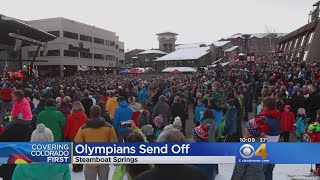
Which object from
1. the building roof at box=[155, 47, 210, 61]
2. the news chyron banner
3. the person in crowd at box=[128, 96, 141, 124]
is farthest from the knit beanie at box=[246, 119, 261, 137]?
the building roof at box=[155, 47, 210, 61]

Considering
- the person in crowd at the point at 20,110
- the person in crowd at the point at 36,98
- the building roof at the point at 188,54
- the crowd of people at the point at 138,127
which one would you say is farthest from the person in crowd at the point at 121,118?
the building roof at the point at 188,54

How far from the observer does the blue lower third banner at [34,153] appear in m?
5.21

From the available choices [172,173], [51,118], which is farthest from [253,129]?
[51,118]

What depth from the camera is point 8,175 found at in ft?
20.4

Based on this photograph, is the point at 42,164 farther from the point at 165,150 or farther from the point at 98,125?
the point at 165,150

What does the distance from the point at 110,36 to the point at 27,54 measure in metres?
24.9

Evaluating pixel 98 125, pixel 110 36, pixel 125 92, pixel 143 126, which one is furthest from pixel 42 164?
pixel 110 36

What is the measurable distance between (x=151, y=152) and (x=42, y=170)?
1463 mm

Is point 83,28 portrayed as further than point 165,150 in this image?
Yes

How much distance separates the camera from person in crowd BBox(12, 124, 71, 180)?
4789 mm

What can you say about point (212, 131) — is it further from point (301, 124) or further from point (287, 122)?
point (287, 122)

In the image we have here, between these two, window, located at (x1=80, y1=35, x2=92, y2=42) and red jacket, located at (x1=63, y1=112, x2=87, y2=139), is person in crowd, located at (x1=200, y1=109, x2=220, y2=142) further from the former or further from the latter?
window, located at (x1=80, y1=35, x2=92, y2=42)

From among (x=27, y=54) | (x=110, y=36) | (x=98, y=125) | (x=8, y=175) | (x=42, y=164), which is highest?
(x=110, y=36)

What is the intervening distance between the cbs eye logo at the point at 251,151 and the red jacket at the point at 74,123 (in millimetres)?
3880
